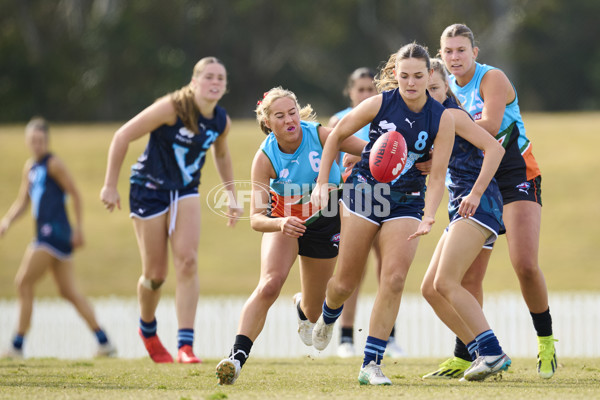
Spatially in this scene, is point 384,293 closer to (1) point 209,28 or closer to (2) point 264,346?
(2) point 264,346

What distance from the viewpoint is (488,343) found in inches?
214

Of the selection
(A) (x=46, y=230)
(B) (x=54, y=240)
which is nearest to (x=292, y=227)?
(B) (x=54, y=240)

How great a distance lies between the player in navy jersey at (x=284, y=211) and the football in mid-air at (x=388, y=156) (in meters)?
0.38

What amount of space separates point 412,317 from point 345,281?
27.4ft

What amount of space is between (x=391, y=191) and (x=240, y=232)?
665 inches

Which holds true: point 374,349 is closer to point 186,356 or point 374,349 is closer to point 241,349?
point 241,349

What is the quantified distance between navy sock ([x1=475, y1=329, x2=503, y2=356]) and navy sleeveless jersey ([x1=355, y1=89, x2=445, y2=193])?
1058mm

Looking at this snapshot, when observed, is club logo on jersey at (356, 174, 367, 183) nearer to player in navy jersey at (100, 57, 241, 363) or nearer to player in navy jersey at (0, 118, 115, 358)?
player in navy jersey at (100, 57, 241, 363)

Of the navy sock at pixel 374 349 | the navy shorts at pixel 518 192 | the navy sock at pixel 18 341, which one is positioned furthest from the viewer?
the navy sock at pixel 18 341

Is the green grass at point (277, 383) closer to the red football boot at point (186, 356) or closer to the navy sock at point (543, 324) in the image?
the red football boot at point (186, 356)

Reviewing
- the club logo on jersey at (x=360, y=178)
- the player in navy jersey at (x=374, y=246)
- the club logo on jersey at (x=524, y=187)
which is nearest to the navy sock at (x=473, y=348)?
the club logo on jersey at (x=524, y=187)

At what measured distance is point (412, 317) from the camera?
13.8m

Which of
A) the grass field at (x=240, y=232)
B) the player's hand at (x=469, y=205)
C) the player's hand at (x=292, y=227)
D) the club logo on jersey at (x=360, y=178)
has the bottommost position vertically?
the player's hand at (x=292, y=227)

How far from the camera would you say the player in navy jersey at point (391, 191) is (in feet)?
17.8
